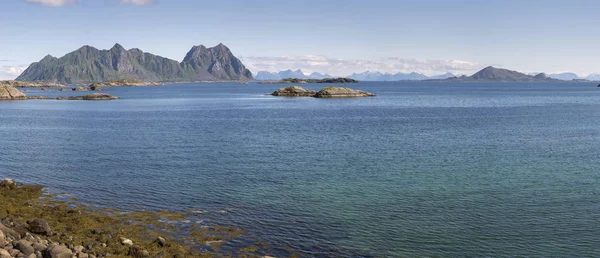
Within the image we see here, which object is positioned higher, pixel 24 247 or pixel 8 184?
pixel 24 247

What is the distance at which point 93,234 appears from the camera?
102ft

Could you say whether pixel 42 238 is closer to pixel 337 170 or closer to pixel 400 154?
pixel 337 170

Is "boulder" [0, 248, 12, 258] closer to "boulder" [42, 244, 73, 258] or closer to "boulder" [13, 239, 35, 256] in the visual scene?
"boulder" [13, 239, 35, 256]

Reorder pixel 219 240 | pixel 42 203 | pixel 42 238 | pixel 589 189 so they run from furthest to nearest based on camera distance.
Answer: pixel 589 189
pixel 42 203
pixel 219 240
pixel 42 238

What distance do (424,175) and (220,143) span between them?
3829cm

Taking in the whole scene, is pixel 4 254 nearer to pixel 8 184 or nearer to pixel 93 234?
pixel 93 234

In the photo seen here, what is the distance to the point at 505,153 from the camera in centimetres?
6581

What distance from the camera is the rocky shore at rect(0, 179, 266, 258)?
25828 mm

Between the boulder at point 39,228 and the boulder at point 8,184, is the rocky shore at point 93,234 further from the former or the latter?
the boulder at point 8,184

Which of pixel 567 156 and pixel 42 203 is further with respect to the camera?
pixel 567 156

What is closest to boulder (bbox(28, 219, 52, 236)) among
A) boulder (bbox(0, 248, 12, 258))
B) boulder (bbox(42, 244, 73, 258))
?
boulder (bbox(42, 244, 73, 258))

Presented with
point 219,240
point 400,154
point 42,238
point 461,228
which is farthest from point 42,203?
point 400,154

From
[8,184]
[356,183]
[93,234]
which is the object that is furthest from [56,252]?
[356,183]

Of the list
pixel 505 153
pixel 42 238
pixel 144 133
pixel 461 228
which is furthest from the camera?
pixel 144 133
